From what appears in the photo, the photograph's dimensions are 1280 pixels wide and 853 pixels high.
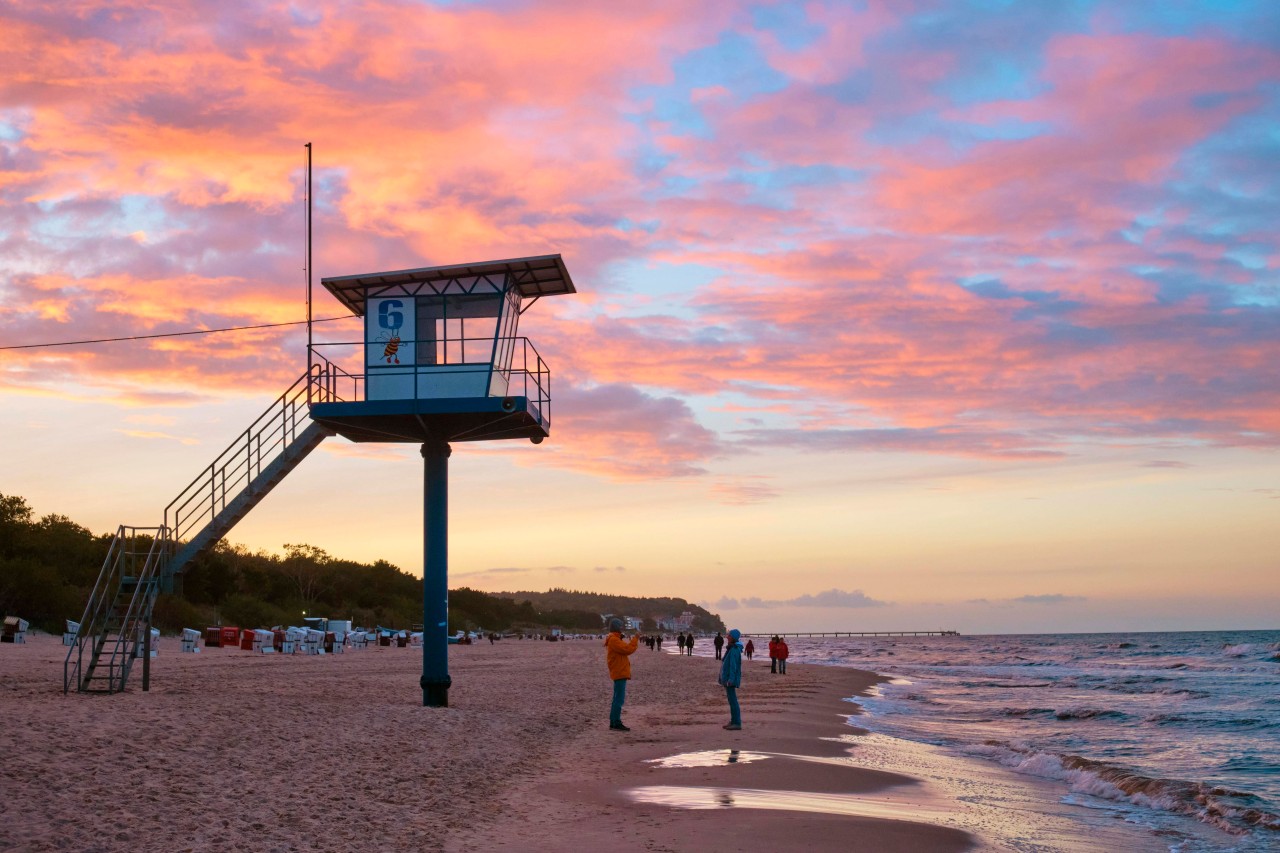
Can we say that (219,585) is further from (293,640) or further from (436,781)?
(436,781)

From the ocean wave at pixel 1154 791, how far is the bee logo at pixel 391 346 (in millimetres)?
12723

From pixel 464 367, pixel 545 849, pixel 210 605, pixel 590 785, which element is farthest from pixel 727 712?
pixel 210 605

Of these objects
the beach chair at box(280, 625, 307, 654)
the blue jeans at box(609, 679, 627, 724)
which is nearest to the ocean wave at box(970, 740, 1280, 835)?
the blue jeans at box(609, 679, 627, 724)

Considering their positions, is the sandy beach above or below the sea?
above

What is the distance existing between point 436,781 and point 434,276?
10552mm

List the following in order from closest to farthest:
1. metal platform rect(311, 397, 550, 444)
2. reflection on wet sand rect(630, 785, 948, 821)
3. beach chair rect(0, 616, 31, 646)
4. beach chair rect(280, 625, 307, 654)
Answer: reflection on wet sand rect(630, 785, 948, 821) < metal platform rect(311, 397, 550, 444) < beach chair rect(0, 616, 31, 646) < beach chair rect(280, 625, 307, 654)

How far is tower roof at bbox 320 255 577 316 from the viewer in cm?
1948

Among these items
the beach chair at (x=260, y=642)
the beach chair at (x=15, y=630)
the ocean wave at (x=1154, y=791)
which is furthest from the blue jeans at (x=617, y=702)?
the beach chair at (x=260, y=642)

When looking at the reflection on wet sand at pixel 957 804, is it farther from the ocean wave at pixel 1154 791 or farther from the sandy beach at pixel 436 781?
the ocean wave at pixel 1154 791

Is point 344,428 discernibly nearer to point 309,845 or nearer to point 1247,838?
point 309,845

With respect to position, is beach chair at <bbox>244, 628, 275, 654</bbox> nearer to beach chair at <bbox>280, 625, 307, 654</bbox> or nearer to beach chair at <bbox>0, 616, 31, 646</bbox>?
beach chair at <bbox>280, 625, 307, 654</bbox>

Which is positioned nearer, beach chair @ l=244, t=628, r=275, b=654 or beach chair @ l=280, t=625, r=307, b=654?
beach chair @ l=244, t=628, r=275, b=654

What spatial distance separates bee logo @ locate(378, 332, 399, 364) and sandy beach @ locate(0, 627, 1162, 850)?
20.2 feet

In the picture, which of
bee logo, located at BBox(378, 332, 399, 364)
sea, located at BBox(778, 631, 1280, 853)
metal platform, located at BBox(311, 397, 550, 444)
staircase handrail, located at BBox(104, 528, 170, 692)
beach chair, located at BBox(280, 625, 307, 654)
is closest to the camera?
sea, located at BBox(778, 631, 1280, 853)
